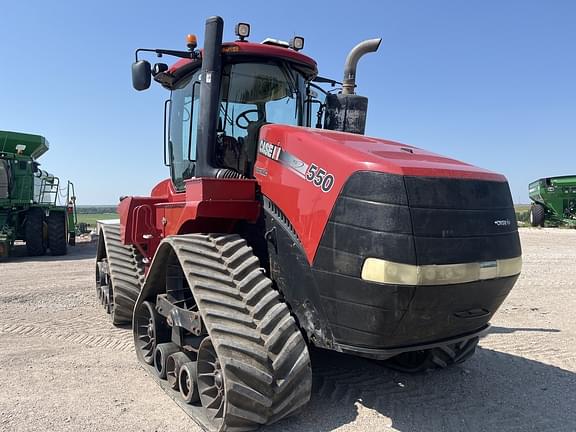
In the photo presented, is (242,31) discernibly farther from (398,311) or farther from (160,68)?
(398,311)

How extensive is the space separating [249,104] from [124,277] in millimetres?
2930

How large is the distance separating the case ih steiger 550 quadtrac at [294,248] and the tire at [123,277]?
143 cm

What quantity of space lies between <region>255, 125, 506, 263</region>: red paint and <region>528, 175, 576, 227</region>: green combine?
2240 centimetres

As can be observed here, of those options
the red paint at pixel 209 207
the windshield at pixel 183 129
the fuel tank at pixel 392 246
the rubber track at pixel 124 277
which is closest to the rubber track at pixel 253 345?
the fuel tank at pixel 392 246

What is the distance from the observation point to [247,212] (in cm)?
384

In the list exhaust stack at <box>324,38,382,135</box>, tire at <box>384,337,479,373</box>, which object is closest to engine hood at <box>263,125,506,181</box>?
exhaust stack at <box>324,38,382,135</box>

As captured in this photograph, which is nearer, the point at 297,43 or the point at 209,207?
the point at 209,207

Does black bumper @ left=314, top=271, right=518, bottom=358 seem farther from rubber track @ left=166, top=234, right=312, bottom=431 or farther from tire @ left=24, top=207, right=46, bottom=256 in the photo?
tire @ left=24, top=207, right=46, bottom=256

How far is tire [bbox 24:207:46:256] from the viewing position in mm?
14219

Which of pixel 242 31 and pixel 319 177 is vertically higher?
pixel 242 31

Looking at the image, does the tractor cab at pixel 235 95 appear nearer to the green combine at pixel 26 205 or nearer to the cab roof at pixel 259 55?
the cab roof at pixel 259 55

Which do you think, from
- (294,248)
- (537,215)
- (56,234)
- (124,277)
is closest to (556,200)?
(537,215)

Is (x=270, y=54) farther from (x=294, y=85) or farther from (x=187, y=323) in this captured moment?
(x=187, y=323)

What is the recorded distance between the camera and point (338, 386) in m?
3.95
